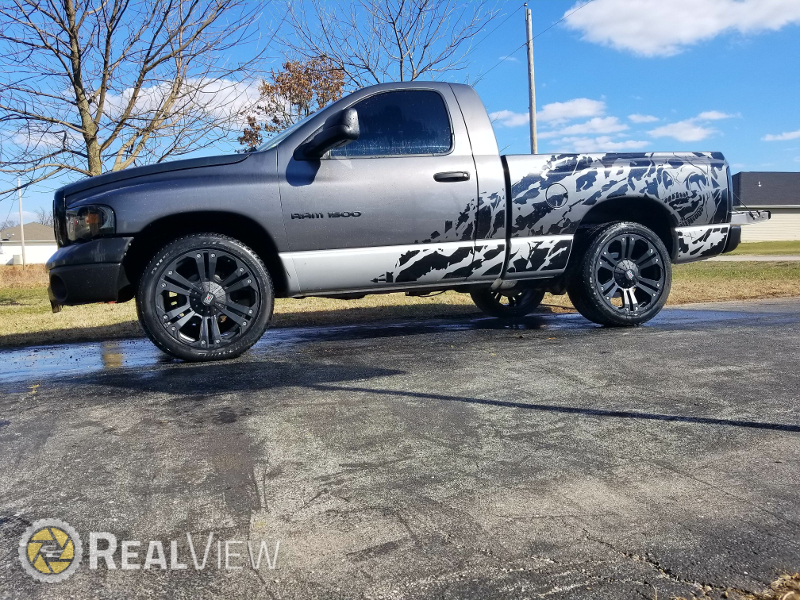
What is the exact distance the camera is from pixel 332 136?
193 inches

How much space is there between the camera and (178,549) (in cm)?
198

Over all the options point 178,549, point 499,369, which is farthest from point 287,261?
point 178,549

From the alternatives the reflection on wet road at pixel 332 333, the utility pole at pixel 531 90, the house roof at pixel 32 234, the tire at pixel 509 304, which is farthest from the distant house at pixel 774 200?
the house roof at pixel 32 234

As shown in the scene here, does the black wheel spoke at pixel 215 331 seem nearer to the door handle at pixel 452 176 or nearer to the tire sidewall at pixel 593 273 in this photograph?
the door handle at pixel 452 176

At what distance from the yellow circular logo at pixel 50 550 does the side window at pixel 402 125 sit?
366 cm

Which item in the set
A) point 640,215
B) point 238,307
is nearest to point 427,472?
point 238,307

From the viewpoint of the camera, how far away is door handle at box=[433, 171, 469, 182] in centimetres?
533

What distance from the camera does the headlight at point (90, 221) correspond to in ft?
15.6

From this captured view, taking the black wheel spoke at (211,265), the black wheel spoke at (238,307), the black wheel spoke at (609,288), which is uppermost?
the black wheel spoke at (211,265)

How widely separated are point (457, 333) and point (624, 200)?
6.42ft

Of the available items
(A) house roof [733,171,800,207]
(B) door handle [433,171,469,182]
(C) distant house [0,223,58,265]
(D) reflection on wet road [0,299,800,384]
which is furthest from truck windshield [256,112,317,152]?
(C) distant house [0,223,58,265]

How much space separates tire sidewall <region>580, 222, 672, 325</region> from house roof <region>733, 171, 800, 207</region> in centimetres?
5516

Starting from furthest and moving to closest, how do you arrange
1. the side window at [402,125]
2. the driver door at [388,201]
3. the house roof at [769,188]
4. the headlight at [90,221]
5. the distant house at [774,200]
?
the house roof at [769,188]
the distant house at [774,200]
the side window at [402,125]
the driver door at [388,201]
the headlight at [90,221]

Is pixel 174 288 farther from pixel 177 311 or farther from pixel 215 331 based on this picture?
pixel 215 331
